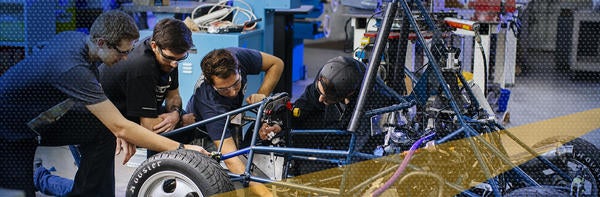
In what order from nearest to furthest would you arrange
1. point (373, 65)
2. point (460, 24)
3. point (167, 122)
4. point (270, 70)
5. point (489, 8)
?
1. point (373, 65)
2. point (167, 122)
3. point (460, 24)
4. point (270, 70)
5. point (489, 8)

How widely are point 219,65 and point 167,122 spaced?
27 cm

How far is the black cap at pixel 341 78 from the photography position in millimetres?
2082

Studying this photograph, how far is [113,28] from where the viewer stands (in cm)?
200

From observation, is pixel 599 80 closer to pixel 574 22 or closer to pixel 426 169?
pixel 574 22

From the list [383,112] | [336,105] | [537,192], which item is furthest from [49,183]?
[537,192]

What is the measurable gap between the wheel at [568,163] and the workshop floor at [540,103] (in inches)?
3.8

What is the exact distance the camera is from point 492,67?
3.58 m

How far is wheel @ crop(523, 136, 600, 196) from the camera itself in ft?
6.80

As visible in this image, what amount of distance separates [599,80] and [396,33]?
2.06 feet

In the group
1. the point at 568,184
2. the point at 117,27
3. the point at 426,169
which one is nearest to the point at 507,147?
the point at 568,184

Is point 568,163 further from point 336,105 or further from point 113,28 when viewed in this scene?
point 113,28

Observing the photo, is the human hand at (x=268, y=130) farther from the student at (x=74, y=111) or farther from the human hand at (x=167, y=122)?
the human hand at (x=167, y=122)

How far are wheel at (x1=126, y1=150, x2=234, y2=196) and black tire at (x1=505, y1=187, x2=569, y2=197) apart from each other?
678 millimetres

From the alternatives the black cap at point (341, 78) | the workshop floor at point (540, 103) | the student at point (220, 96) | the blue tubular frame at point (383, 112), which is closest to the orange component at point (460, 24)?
the workshop floor at point (540, 103)
